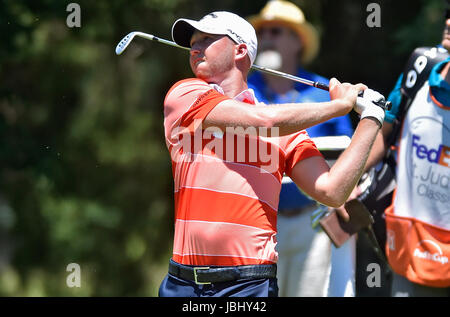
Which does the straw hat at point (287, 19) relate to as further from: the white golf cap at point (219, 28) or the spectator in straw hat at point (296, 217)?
the white golf cap at point (219, 28)

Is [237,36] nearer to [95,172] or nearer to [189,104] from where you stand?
[189,104]

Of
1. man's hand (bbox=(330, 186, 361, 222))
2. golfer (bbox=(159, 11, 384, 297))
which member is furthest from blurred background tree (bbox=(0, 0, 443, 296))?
golfer (bbox=(159, 11, 384, 297))

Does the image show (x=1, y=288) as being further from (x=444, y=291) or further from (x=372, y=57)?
(x=444, y=291)

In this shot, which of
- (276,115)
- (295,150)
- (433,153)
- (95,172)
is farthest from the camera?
(95,172)

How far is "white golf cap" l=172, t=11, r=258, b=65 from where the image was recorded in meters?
2.87

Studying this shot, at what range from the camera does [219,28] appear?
288 cm

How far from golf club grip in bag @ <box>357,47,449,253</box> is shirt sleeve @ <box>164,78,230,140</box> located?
3.97ft

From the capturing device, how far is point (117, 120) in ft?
26.9

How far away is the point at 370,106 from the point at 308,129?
5.10ft

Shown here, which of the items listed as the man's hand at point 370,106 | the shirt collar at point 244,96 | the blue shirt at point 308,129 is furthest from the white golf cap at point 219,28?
the blue shirt at point 308,129

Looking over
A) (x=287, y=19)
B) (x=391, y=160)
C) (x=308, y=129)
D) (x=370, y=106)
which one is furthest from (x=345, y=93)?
(x=287, y=19)

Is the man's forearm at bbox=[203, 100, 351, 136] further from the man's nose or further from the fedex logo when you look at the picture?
the fedex logo
